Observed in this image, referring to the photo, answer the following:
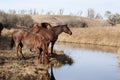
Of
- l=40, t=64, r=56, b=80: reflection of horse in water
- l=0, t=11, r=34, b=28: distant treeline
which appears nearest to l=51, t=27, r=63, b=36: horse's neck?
l=40, t=64, r=56, b=80: reflection of horse in water

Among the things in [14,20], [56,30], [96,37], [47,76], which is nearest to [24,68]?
[47,76]

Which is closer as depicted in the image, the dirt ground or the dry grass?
the dirt ground

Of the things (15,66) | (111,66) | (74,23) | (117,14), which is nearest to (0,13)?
(74,23)

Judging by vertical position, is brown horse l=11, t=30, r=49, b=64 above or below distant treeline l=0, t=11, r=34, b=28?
above

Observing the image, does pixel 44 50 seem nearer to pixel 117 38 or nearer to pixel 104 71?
pixel 104 71

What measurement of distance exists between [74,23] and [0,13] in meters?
17.3

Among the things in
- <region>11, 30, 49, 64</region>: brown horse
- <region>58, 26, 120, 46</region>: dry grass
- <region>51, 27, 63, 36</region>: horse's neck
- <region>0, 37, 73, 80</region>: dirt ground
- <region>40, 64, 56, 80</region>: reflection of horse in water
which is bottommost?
<region>58, 26, 120, 46</region>: dry grass

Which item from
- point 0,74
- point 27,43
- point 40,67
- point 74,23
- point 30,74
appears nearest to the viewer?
point 0,74

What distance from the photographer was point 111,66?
23.5 meters

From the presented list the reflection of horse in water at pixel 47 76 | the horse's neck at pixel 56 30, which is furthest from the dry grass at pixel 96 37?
the reflection of horse in water at pixel 47 76

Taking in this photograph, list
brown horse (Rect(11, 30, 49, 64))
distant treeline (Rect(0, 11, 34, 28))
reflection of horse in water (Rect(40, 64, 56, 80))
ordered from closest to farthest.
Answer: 1. reflection of horse in water (Rect(40, 64, 56, 80))
2. brown horse (Rect(11, 30, 49, 64))
3. distant treeline (Rect(0, 11, 34, 28))

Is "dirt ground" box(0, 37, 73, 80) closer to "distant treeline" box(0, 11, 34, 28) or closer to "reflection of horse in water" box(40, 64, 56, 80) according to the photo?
"reflection of horse in water" box(40, 64, 56, 80)

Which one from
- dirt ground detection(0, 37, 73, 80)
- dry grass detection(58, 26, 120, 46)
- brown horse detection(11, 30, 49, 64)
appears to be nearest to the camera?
dirt ground detection(0, 37, 73, 80)

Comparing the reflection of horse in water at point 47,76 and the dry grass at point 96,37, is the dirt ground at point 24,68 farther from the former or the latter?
the dry grass at point 96,37
